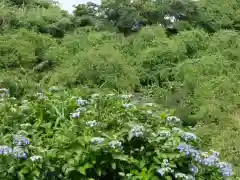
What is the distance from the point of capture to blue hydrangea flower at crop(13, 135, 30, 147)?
93.4 inches

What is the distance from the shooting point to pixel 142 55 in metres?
6.26

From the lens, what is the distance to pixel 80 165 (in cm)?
237


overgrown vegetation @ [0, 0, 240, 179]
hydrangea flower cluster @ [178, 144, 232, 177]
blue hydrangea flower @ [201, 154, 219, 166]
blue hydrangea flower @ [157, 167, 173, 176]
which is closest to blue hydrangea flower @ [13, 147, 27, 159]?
blue hydrangea flower @ [157, 167, 173, 176]

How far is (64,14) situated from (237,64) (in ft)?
10.9

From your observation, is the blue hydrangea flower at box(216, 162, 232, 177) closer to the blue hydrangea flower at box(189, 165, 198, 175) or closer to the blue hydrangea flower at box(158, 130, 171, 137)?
the blue hydrangea flower at box(189, 165, 198, 175)

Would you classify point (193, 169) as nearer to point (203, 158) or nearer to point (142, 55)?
point (203, 158)

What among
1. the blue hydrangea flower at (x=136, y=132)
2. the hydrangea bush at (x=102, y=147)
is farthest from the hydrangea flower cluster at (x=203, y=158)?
the blue hydrangea flower at (x=136, y=132)

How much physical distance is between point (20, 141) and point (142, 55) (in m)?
4.05

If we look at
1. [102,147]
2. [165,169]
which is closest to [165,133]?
[165,169]

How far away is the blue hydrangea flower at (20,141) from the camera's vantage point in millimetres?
2372

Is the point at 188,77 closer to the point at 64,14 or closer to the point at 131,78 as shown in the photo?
the point at 131,78

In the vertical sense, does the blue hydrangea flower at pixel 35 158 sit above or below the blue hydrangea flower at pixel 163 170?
above

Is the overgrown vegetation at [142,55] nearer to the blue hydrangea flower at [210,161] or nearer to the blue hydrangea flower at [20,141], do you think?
the blue hydrangea flower at [210,161]

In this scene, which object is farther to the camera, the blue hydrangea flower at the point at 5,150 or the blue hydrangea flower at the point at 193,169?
the blue hydrangea flower at the point at 193,169
